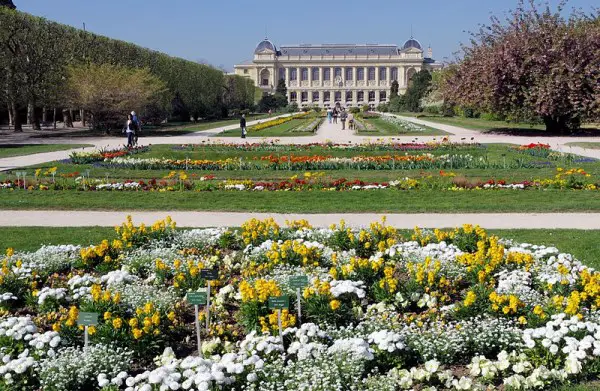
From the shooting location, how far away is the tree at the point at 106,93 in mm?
33344

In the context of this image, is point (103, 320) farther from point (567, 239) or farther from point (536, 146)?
point (536, 146)

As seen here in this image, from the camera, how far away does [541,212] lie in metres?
11.4

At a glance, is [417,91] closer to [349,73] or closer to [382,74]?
[382,74]

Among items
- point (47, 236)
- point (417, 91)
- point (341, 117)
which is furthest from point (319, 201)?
point (417, 91)

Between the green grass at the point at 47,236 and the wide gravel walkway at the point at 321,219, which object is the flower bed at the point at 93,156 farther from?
the green grass at the point at 47,236

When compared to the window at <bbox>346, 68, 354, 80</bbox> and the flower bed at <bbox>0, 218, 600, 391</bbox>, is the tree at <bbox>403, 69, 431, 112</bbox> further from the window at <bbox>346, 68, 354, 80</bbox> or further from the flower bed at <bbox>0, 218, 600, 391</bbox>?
the flower bed at <bbox>0, 218, 600, 391</bbox>

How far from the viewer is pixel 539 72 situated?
102ft

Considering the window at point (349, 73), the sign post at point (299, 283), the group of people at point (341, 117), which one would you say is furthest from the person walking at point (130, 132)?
the window at point (349, 73)

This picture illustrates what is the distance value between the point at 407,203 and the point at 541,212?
2247 millimetres

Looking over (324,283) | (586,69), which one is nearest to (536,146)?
(586,69)

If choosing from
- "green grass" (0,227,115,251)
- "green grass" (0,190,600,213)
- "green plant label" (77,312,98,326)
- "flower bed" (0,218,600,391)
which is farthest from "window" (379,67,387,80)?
"green plant label" (77,312,98,326)

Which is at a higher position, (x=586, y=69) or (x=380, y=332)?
(x=586, y=69)

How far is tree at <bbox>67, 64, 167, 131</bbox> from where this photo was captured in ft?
109

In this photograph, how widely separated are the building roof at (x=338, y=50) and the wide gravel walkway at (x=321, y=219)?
449 ft
